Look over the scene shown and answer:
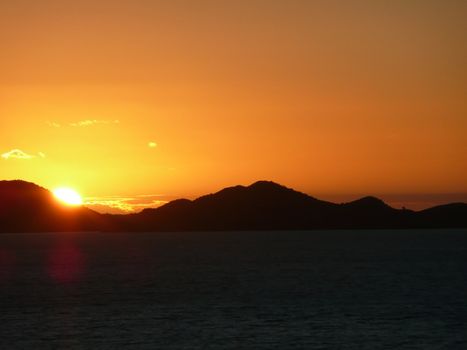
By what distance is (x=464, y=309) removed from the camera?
100625mm

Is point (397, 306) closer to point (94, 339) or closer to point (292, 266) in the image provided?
point (94, 339)

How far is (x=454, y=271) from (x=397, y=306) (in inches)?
3156

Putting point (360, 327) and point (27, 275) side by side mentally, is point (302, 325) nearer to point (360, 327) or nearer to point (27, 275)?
point (360, 327)

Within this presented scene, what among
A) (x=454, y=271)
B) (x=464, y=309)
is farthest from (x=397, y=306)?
(x=454, y=271)

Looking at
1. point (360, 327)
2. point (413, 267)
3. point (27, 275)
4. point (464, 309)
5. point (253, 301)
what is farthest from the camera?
point (413, 267)

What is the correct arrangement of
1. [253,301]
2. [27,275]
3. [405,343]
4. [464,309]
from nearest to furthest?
[405,343] → [464,309] → [253,301] → [27,275]

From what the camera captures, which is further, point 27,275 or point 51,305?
point 27,275

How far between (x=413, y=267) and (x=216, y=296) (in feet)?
305

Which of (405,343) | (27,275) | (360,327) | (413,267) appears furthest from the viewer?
(413,267)

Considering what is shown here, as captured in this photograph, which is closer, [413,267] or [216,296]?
[216,296]

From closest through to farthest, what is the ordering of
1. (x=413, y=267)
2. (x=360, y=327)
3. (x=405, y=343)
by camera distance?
1. (x=405, y=343)
2. (x=360, y=327)
3. (x=413, y=267)

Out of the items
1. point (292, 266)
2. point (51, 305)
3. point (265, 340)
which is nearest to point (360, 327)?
point (265, 340)

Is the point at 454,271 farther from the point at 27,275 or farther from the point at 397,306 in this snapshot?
the point at 27,275

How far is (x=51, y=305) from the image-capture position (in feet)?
347
